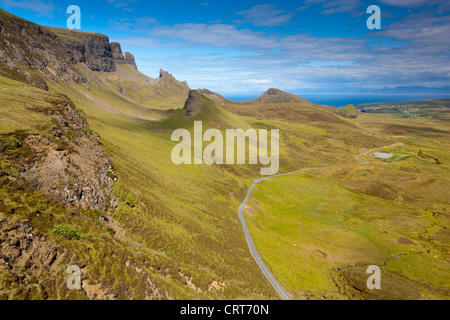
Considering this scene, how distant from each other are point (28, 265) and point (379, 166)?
222114 mm

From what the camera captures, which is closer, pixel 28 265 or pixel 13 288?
pixel 13 288

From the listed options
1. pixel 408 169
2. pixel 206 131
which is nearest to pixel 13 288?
pixel 206 131

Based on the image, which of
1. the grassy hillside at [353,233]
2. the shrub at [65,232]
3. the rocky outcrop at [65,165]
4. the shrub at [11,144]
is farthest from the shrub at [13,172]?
the grassy hillside at [353,233]

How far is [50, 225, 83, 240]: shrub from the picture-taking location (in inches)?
1037

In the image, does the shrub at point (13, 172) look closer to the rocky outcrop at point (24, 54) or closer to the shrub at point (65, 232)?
the shrub at point (65, 232)

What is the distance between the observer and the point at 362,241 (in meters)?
84.0

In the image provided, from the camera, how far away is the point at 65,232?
2706 cm

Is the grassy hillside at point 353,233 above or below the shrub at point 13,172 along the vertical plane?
below

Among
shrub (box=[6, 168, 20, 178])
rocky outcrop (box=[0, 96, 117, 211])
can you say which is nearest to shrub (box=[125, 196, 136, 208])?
rocky outcrop (box=[0, 96, 117, 211])

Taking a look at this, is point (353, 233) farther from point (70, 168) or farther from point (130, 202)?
point (70, 168)

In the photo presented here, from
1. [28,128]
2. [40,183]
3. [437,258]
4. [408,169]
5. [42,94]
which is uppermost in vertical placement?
[42,94]

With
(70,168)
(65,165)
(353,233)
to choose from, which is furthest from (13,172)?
(353,233)

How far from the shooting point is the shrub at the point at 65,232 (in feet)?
86.4

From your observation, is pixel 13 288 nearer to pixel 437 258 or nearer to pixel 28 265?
pixel 28 265
